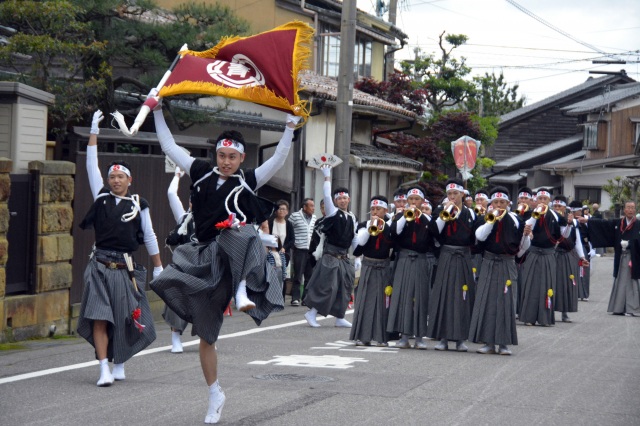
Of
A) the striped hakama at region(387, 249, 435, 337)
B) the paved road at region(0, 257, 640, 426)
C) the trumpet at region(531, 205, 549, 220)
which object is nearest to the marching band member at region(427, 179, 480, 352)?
the striped hakama at region(387, 249, 435, 337)

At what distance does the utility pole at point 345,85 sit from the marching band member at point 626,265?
16.6 ft

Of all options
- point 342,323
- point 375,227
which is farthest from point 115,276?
point 342,323

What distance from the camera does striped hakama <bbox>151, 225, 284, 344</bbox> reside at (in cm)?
800

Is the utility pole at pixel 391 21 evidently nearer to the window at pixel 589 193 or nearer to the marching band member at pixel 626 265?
the window at pixel 589 193

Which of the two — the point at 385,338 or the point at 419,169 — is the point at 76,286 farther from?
the point at 419,169

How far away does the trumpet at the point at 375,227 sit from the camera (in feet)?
45.0

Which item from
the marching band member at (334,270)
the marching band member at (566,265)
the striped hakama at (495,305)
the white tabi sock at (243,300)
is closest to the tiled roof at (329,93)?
the marching band member at (566,265)

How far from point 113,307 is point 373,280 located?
4756 millimetres

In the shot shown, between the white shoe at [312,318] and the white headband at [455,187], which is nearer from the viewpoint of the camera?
the white headband at [455,187]

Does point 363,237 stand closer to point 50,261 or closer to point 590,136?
point 50,261

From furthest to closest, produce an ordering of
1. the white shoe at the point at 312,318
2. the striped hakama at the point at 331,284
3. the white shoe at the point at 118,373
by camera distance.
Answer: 1. the white shoe at the point at 312,318
2. the striped hakama at the point at 331,284
3. the white shoe at the point at 118,373

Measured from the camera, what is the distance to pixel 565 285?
62.7 feet

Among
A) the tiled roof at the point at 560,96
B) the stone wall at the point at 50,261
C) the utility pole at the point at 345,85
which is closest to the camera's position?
the stone wall at the point at 50,261

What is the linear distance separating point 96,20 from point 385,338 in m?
8.07
